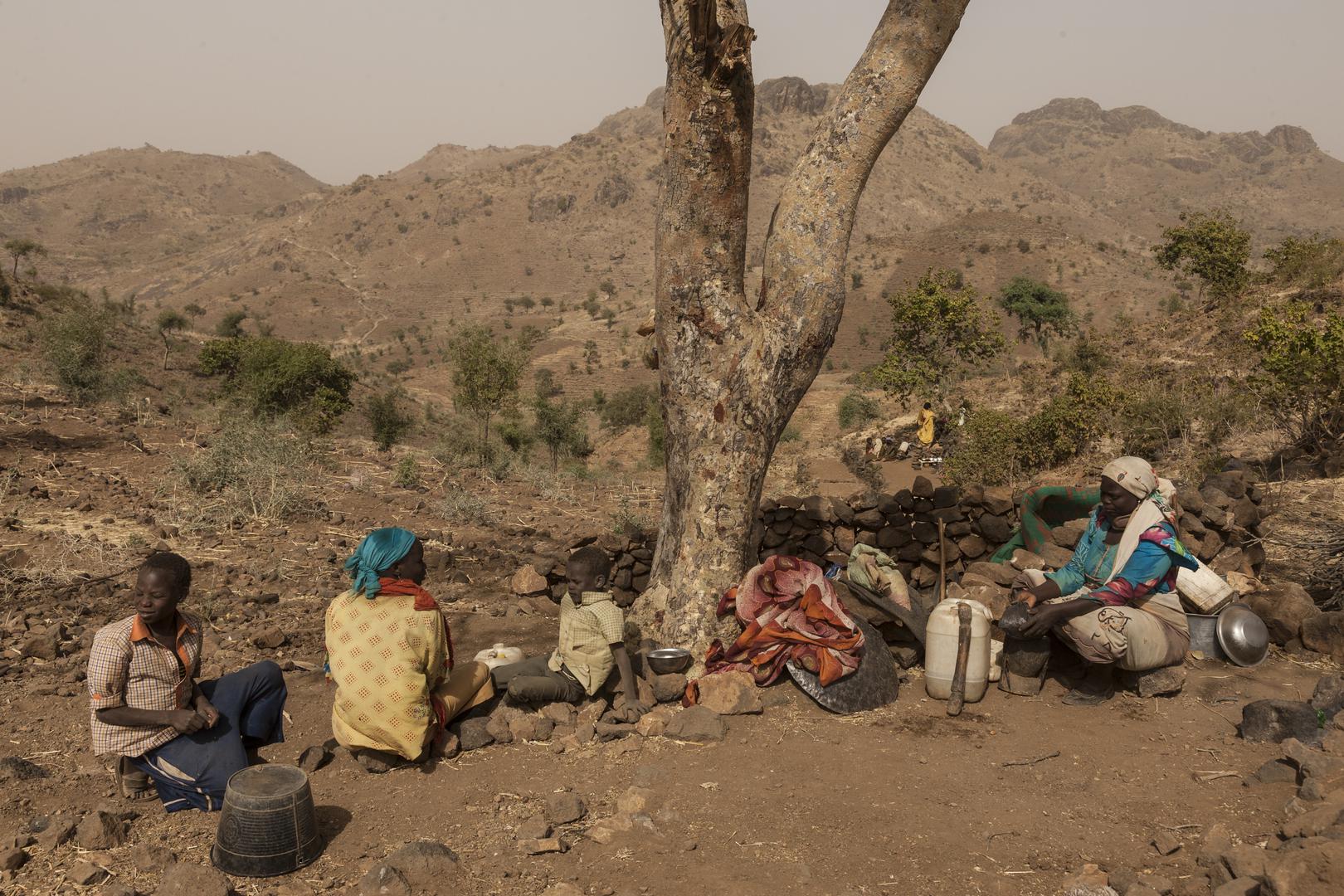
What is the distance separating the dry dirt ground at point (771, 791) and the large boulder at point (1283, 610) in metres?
0.25

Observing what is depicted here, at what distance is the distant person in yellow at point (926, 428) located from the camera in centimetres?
1939

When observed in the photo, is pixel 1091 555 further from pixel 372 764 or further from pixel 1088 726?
pixel 372 764

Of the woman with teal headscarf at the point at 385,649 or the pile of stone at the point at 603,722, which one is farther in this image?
the pile of stone at the point at 603,722

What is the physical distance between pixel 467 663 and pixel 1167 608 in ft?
11.9

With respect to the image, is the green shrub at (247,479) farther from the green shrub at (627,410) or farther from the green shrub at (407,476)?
the green shrub at (627,410)

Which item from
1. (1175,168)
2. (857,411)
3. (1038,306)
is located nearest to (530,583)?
(857,411)

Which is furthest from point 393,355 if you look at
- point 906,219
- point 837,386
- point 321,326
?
point 906,219

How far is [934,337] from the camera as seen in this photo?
22.0 metres

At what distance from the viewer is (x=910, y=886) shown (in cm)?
315

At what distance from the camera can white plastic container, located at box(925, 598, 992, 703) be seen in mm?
4828

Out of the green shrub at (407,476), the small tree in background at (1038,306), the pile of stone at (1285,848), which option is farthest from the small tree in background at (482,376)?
the small tree in background at (1038,306)

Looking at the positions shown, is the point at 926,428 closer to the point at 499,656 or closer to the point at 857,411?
the point at 857,411

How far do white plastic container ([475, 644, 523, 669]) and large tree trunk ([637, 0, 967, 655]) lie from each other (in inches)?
33.2

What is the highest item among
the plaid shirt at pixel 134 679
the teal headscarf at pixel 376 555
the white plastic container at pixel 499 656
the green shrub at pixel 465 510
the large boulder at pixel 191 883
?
the teal headscarf at pixel 376 555
